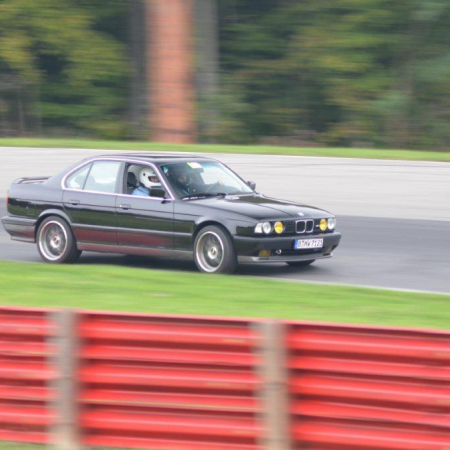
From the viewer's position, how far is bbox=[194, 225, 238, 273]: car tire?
10945 mm

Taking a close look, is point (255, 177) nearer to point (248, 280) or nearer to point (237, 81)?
point (248, 280)

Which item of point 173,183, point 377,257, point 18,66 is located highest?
point 18,66

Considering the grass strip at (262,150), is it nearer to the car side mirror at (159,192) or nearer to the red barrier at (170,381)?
the car side mirror at (159,192)

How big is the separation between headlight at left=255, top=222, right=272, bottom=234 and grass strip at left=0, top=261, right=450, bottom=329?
1.83 feet

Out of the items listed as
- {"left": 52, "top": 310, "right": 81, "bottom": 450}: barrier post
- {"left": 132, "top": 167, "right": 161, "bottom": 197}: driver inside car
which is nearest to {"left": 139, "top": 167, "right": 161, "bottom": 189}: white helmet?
{"left": 132, "top": 167, "right": 161, "bottom": 197}: driver inside car

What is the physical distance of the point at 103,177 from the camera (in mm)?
12148

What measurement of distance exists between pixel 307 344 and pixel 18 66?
3383 cm

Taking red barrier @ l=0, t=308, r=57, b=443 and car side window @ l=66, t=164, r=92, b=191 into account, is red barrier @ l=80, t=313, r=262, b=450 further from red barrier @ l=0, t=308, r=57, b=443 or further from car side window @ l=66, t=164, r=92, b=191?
car side window @ l=66, t=164, r=92, b=191

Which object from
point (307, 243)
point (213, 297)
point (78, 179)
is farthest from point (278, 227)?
point (78, 179)

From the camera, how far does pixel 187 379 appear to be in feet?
16.7

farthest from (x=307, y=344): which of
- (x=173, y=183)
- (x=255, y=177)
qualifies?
(x=255, y=177)

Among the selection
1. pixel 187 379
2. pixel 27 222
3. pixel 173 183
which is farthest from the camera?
pixel 27 222

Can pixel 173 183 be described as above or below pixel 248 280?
above

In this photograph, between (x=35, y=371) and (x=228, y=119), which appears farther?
(x=228, y=119)
